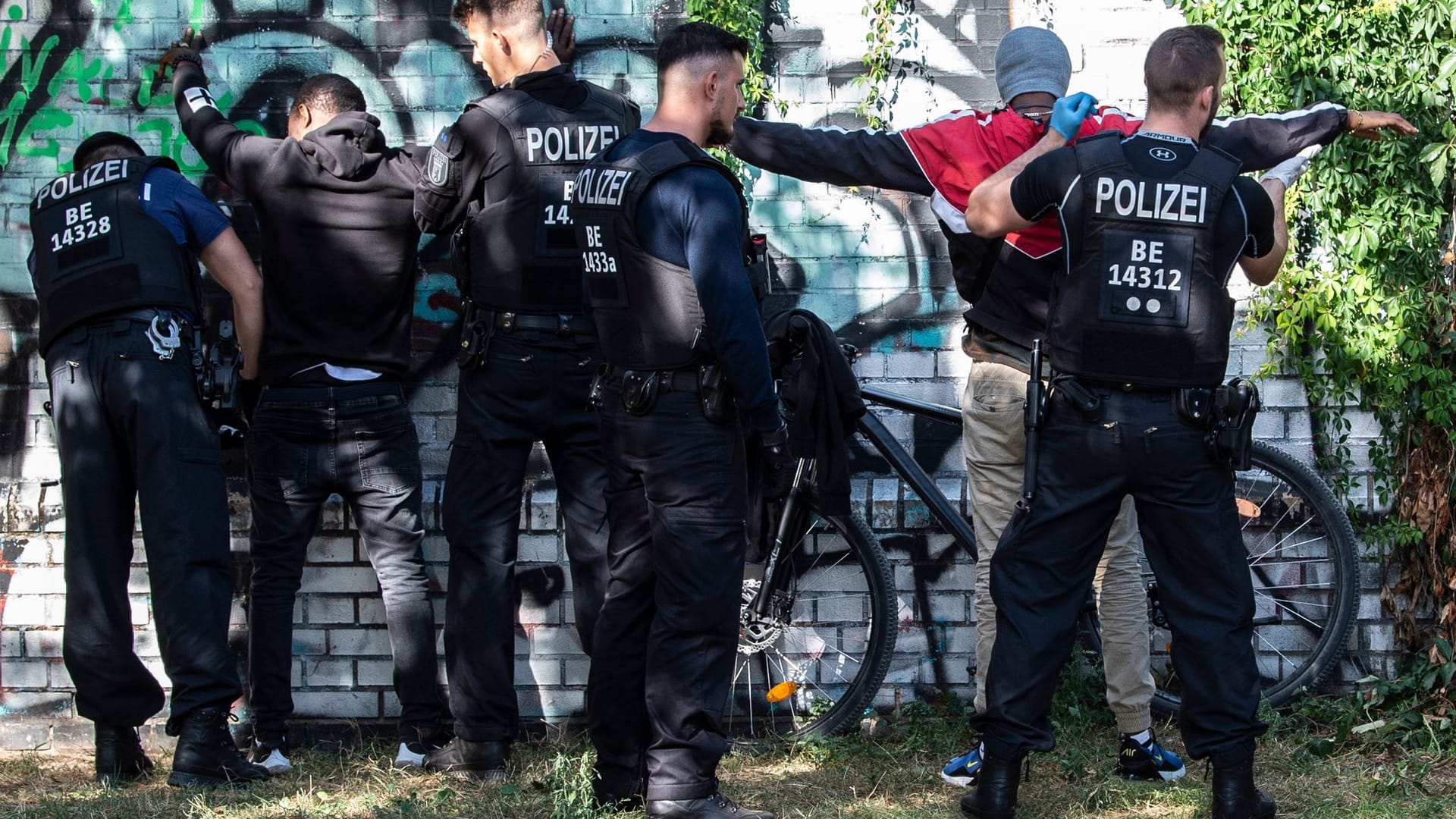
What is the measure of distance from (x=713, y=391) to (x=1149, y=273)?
111cm

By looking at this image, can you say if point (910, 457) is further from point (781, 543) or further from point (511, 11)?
point (511, 11)

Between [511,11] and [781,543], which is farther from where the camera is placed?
[781,543]

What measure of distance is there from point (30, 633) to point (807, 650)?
2605 mm

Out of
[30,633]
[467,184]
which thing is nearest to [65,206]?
[467,184]

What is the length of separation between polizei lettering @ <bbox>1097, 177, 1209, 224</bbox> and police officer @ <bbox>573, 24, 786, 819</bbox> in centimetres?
90

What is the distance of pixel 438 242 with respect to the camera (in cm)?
483

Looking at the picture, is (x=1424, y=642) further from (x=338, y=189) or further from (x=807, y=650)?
(x=338, y=189)

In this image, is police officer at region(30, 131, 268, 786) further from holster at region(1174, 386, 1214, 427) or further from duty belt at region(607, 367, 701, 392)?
holster at region(1174, 386, 1214, 427)

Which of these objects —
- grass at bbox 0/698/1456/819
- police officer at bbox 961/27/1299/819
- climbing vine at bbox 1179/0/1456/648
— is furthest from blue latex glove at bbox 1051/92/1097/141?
grass at bbox 0/698/1456/819

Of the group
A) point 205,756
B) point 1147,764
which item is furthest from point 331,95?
point 1147,764

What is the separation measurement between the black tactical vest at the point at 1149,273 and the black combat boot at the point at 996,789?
102 centimetres

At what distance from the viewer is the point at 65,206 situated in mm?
4230

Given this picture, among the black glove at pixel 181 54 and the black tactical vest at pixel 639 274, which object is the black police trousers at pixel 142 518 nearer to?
the black glove at pixel 181 54

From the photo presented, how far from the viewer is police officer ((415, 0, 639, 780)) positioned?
4.15 m
